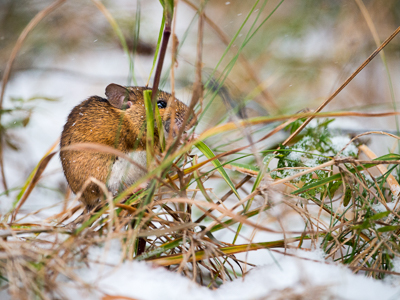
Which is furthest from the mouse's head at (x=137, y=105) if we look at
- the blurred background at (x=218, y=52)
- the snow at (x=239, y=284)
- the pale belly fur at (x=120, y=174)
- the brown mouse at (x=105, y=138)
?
the snow at (x=239, y=284)

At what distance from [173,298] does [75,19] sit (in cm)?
299

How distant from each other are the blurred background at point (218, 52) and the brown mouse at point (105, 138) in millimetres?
786

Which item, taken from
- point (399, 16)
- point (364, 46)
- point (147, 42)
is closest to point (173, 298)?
point (147, 42)

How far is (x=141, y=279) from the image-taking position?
0.73m

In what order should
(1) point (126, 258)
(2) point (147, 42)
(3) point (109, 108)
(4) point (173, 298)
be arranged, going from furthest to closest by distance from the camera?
(2) point (147, 42), (3) point (109, 108), (1) point (126, 258), (4) point (173, 298)

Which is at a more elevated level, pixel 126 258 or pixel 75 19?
pixel 75 19

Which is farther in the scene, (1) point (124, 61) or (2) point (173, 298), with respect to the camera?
(1) point (124, 61)

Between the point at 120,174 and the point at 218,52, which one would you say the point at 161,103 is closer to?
the point at 120,174

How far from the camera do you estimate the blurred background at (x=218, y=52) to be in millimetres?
2545

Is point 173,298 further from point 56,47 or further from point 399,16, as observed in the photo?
point 399,16

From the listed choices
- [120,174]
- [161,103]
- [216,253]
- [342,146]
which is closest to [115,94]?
[161,103]

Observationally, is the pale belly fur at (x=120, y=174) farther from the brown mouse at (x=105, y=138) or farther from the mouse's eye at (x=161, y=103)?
the mouse's eye at (x=161, y=103)

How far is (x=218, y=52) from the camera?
10.2 ft

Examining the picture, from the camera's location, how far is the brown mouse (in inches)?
52.8
